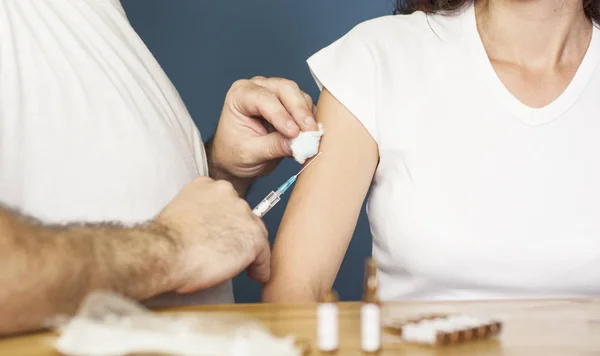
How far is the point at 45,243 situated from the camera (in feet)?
2.76

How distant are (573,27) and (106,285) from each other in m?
1.09

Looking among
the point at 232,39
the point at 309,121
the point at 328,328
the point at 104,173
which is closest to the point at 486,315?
the point at 328,328

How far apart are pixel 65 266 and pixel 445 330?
0.42 metres

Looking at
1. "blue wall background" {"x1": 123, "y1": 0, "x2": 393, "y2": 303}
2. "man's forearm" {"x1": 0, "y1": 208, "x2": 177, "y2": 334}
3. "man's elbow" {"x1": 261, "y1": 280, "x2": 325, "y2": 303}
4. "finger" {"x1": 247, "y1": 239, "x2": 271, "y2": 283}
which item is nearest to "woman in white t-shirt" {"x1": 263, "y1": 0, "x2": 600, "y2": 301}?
"man's elbow" {"x1": 261, "y1": 280, "x2": 325, "y2": 303}

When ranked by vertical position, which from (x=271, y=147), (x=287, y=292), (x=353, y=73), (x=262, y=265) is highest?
(x=353, y=73)

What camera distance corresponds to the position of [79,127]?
1139 millimetres

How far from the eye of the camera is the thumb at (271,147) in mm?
1361

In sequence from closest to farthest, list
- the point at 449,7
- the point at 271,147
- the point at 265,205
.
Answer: the point at 265,205
the point at 271,147
the point at 449,7

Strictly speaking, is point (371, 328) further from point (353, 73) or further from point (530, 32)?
point (530, 32)

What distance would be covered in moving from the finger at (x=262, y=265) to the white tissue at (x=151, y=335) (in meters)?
0.29

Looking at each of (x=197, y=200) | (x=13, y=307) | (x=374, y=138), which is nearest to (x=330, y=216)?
(x=374, y=138)

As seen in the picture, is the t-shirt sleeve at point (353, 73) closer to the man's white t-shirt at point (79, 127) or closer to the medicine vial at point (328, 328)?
the man's white t-shirt at point (79, 127)

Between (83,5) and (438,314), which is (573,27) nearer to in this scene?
(438,314)

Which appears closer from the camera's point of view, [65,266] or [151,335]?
[151,335]
